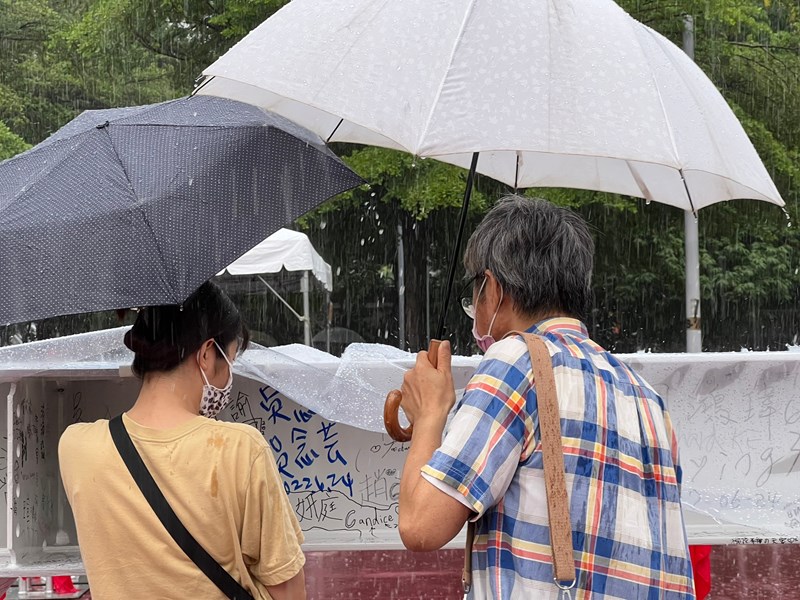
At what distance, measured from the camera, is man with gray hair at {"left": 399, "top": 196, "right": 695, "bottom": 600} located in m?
2.27

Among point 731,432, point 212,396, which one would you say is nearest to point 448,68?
point 212,396

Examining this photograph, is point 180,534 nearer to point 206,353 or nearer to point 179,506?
point 179,506

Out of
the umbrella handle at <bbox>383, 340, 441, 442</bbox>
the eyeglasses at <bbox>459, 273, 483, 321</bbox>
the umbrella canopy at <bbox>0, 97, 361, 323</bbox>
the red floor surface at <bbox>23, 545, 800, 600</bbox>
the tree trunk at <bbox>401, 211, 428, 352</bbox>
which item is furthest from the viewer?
the tree trunk at <bbox>401, 211, 428, 352</bbox>

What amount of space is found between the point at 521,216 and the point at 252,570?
43.2 inches

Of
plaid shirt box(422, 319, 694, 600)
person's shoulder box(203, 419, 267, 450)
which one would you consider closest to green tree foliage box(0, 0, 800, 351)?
plaid shirt box(422, 319, 694, 600)

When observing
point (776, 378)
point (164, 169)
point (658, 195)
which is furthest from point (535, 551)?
point (776, 378)

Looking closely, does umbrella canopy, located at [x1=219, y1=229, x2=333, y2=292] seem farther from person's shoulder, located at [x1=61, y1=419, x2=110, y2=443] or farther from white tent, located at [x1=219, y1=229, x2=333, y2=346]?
person's shoulder, located at [x1=61, y1=419, x2=110, y2=443]

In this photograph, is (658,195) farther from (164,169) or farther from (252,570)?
(252,570)

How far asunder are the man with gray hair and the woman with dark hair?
17.0 inches

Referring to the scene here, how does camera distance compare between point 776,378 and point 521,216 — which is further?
point 776,378

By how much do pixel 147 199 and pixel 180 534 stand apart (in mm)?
1056

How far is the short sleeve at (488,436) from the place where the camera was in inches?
88.4

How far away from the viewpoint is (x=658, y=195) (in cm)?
393

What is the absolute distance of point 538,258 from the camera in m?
2.57
